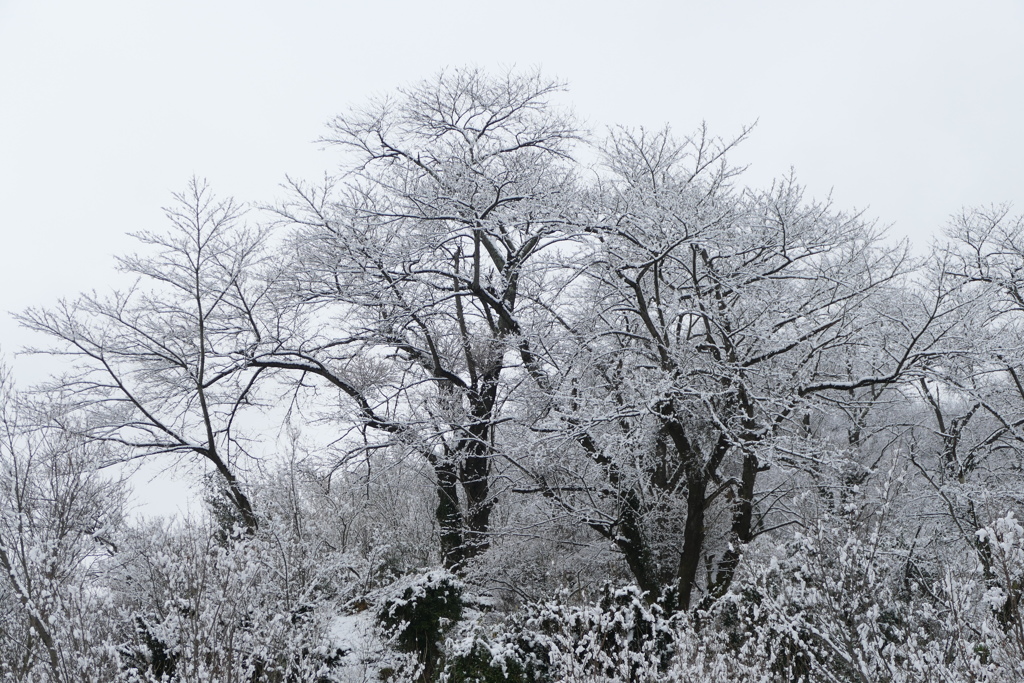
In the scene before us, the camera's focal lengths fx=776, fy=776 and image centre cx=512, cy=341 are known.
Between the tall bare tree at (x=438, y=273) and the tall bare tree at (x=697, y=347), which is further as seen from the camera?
the tall bare tree at (x=438, y=273)

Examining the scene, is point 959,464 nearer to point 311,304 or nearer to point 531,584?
point 531,584

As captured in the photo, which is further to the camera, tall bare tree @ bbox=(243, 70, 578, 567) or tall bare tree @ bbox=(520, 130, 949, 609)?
tall bare tree @ bbox=(243, 70, 578, 567)

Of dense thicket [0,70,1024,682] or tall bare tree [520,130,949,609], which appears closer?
dense thicket [0,70,1024,682]

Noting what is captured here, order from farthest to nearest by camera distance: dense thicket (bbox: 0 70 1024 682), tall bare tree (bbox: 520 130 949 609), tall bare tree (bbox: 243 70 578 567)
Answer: tall bare tree (bbox: 243 70 578 567) → tall bare tree (bbox: 520 130 949 609) → dense thicket (bbox: 0 70 1024 682)

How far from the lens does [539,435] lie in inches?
382

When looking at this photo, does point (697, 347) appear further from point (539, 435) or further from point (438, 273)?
point (438, 273)

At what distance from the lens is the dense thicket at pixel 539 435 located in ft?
21.4

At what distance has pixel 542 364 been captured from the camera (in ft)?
35.6

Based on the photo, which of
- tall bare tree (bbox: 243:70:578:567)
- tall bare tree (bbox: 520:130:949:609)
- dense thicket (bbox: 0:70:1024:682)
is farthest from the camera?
tall bare tree (bbox: 243:70:578:567)

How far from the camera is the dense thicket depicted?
6.52m

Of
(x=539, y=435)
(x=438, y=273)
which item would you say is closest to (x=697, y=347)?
(x=539, y=435)

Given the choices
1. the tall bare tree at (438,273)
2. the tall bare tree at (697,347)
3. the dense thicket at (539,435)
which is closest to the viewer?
the dense thicket at (539,435)

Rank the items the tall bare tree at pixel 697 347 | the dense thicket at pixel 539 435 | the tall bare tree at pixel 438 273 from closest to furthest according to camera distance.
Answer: the dense thicket at pixel 539 435 → the tall bare tree at pixel 697 347 → the tall bare tree at pixel 438 273

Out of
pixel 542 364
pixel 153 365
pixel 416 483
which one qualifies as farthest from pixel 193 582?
pixel 153 365
